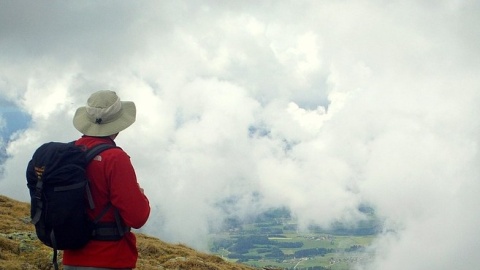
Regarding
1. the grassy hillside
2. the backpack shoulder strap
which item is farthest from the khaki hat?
the grassy hillside

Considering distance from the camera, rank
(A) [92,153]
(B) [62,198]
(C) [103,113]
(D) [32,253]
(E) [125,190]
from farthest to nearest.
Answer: (D) [32,253] → (C) [103,113] → (A) [92,153] → (E) [125,190] → (B) [62,198]

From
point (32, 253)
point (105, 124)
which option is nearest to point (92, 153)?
point (105, 124)

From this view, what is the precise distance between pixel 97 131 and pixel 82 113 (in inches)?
25.6

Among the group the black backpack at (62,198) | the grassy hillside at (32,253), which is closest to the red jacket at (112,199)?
the black backpack at (62,198)

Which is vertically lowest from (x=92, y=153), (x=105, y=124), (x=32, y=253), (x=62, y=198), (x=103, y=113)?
(x=62, y=198)

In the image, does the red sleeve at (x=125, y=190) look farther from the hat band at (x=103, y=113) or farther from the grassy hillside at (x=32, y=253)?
the grassy hillside at (x=32, y=253)

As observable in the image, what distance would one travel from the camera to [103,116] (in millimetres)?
7680

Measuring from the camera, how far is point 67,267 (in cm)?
749

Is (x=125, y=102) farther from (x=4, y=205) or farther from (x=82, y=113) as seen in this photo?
(x=4, y=205)

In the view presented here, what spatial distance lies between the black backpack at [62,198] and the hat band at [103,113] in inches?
25.9

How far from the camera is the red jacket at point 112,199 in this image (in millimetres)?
7125

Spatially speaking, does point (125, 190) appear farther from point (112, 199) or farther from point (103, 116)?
point (103, 116)

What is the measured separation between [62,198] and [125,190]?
0.91 meters

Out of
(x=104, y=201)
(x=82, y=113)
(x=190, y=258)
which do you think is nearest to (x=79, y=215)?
(x=104, y=201)
